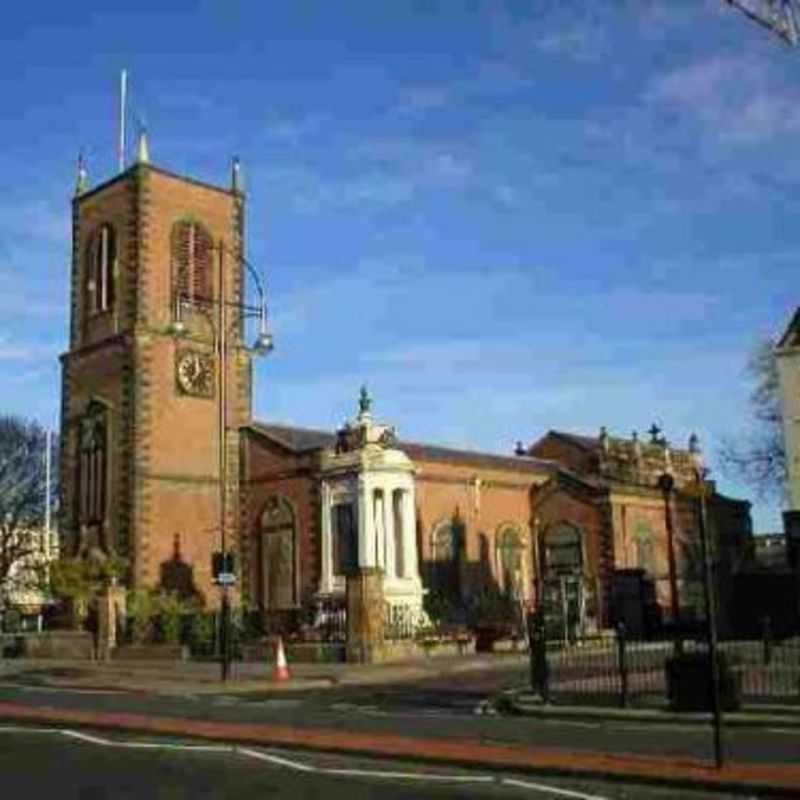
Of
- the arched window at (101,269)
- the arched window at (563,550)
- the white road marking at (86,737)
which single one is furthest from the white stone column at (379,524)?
the white road marking at (86,737)

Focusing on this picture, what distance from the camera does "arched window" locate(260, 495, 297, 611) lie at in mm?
59375

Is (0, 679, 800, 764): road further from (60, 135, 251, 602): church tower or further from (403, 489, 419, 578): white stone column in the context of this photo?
(60, 135, 251, 602): church tower

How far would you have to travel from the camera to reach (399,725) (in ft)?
68.1

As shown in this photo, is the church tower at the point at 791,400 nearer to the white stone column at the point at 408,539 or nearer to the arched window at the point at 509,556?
the white stone column at the point at 408,539

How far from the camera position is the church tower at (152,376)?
5806cm

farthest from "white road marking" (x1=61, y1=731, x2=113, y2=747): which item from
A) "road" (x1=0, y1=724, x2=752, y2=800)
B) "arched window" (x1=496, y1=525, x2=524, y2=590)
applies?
"arched window" (x1=496, y1=525, x2=524, y2=590)

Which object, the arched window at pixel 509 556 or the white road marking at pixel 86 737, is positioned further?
the arched window at pixel 509 556

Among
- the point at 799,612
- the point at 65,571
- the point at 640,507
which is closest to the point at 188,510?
the point at 65,571

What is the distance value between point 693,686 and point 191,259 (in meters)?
45.0

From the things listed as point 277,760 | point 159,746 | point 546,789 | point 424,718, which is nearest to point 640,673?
point 424,718

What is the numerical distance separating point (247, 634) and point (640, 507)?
21.7 metres

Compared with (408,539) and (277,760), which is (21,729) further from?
(408,539)

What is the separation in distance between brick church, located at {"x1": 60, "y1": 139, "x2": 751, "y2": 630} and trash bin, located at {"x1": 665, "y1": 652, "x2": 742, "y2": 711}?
30915 mm

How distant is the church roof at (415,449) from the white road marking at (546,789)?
149ft
